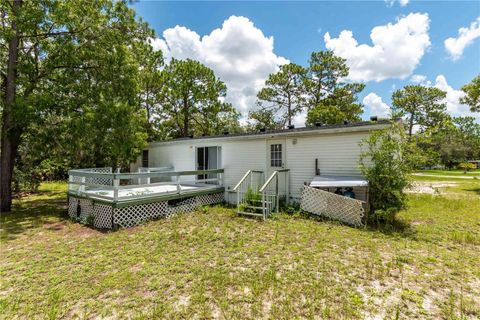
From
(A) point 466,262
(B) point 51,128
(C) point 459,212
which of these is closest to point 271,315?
(A) point 466,262

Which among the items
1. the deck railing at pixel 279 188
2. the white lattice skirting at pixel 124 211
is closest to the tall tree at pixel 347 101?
the deck railing at pixel 279 188

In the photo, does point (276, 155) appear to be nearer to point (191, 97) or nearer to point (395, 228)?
point (395, 228)

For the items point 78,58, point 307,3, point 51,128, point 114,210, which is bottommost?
point 114,210

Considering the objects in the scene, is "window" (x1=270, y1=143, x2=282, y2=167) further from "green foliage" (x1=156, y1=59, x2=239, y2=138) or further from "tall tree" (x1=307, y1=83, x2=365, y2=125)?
"tall tree" (x1=307, y1=83, x2=365, y2=125)

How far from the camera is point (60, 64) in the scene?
9.12 metres

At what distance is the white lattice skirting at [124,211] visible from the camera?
23.3 feet

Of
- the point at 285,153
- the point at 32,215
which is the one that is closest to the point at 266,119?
the point at 285,153

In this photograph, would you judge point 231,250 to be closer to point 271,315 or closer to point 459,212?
point 271,315

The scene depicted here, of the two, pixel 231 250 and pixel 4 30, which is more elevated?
pixel 4 30

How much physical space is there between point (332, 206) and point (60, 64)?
1101 centimetres

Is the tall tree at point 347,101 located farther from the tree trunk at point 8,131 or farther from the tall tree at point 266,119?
the tree trunk at point 8,131

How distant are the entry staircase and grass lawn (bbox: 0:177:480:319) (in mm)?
822

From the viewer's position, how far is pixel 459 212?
8258 mm

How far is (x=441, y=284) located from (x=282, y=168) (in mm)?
5982
